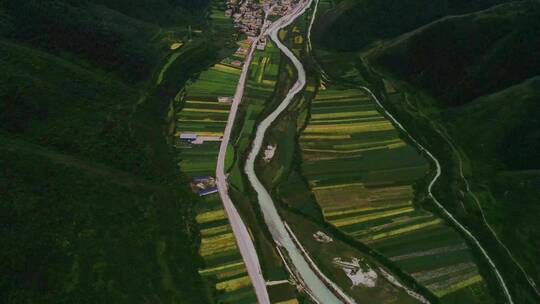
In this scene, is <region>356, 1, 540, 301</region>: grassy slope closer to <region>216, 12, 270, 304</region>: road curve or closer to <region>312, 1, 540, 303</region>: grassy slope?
<region>312, 1, 540, 303</region>: grassy slope

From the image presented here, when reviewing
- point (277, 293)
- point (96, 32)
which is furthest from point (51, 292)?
point (96, 32)

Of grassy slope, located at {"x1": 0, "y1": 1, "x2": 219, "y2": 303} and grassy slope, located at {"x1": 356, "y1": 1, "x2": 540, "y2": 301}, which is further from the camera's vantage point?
grassy slope, located at {"x1": 356, "y1": 1, "x2": 540, "y2": 301}

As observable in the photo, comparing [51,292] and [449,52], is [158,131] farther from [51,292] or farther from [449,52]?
[449,52]

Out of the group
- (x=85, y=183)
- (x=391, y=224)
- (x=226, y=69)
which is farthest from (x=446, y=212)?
(x=226, y=69)

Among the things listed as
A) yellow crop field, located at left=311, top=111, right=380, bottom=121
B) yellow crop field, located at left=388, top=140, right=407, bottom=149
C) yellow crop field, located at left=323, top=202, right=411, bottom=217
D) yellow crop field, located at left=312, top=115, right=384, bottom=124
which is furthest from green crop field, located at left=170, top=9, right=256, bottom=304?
yellow crop field, located at left=388, top=140, right=407, bottom=149

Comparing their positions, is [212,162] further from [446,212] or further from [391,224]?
[446,212]

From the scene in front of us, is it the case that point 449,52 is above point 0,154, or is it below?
above
